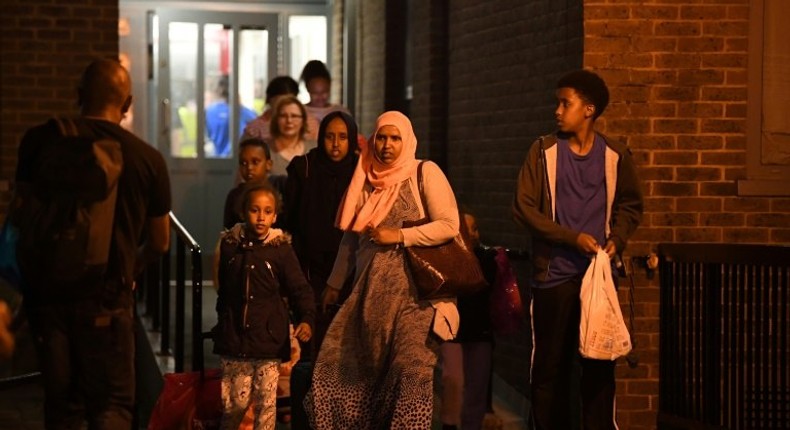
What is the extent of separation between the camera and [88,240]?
6133 mm

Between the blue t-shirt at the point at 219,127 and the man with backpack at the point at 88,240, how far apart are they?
32.6 ft

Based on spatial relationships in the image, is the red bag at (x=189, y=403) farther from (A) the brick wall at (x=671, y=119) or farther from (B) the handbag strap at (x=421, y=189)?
(A) the brick wall at (x=671, y=119)

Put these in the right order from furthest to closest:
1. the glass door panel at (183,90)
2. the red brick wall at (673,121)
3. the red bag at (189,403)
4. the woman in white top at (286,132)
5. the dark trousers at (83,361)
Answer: the glass door panel at (183,90)
the woman in white top at (286,132)
the red brick wall at (673,121)
the red bag at (189,403)
the dark trousers at (83,361)

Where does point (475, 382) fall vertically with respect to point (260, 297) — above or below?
below

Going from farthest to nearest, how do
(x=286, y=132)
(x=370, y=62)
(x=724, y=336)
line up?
(x=370, y=62) → (x=286, y=132) → (x=724, y=336)

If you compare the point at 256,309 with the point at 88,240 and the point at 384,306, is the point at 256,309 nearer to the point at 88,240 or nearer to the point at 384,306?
the point at 384,306

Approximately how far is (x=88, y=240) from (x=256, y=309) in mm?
2260

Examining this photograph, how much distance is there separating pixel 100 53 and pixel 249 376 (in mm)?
4079

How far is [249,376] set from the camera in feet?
27.5

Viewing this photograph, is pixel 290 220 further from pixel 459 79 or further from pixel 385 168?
pixel 459 79

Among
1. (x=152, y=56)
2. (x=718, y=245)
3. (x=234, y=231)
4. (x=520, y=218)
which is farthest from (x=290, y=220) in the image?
(x=152, y=56)

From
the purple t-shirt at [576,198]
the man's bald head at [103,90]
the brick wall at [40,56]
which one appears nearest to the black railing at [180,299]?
the brick wall at [40,56]

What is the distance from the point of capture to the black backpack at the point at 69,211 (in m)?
6.11

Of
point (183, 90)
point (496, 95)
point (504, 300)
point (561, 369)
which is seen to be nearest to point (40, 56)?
point (496, 95)
